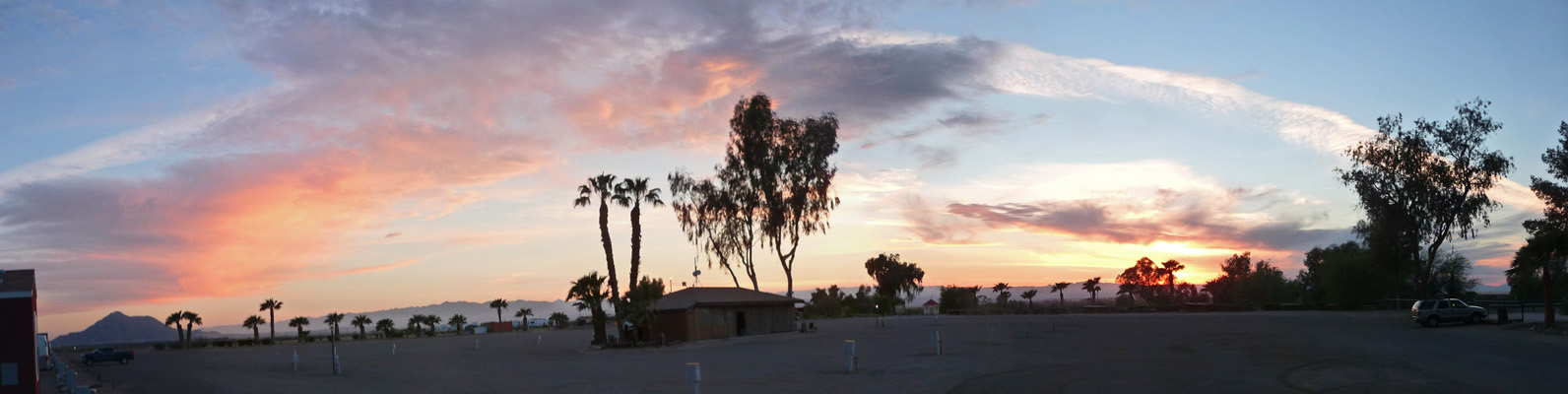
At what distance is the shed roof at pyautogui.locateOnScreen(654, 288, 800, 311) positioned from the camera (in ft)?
158

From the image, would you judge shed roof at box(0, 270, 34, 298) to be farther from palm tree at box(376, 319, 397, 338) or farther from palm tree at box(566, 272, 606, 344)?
palm tree at box(376, 319, 397, 338)

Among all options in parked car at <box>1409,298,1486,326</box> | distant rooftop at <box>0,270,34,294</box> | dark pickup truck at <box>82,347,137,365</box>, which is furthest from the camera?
dark pickup truck at <box>82,347,137,365</box>

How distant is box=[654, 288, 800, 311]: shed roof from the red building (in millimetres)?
25832

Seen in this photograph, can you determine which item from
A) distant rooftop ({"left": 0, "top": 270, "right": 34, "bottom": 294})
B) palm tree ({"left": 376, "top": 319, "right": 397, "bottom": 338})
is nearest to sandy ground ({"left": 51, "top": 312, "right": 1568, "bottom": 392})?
distant rooftop ({"left": 0, "top": 270, "right": 34, "bottom": 294})

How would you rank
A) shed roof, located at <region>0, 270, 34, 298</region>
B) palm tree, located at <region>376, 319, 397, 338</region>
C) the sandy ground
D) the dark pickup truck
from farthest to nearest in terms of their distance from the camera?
palm tree, located at <region>376, 319, 397, 338</region> → the dark pickup truck → shed roof, located at <region>0, 270, 34, 298</region> → the sandy ground

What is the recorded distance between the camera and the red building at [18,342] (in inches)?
1008

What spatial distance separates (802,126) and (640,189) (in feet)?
52.6

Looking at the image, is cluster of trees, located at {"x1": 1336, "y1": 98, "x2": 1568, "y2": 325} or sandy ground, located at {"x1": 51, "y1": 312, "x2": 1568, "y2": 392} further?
cluster of trees, located at {"x1": 1336, "y1": 98, "x2": 1568, "y2": 325}

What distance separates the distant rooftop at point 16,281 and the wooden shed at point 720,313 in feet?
84.2

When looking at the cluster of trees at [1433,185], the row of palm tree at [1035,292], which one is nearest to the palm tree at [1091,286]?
the row of palm tree at [1035,292]

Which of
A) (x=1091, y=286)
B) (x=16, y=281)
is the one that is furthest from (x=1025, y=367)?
(x=1091, y=286)

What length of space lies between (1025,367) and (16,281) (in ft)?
96.8

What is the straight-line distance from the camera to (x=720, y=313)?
49.2 meters

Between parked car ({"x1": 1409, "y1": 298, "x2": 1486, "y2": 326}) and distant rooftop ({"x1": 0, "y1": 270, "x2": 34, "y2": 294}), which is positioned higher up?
distant rooftop ({"x1": 0, "y1": 270, "x2": 34, "y2": 294})
